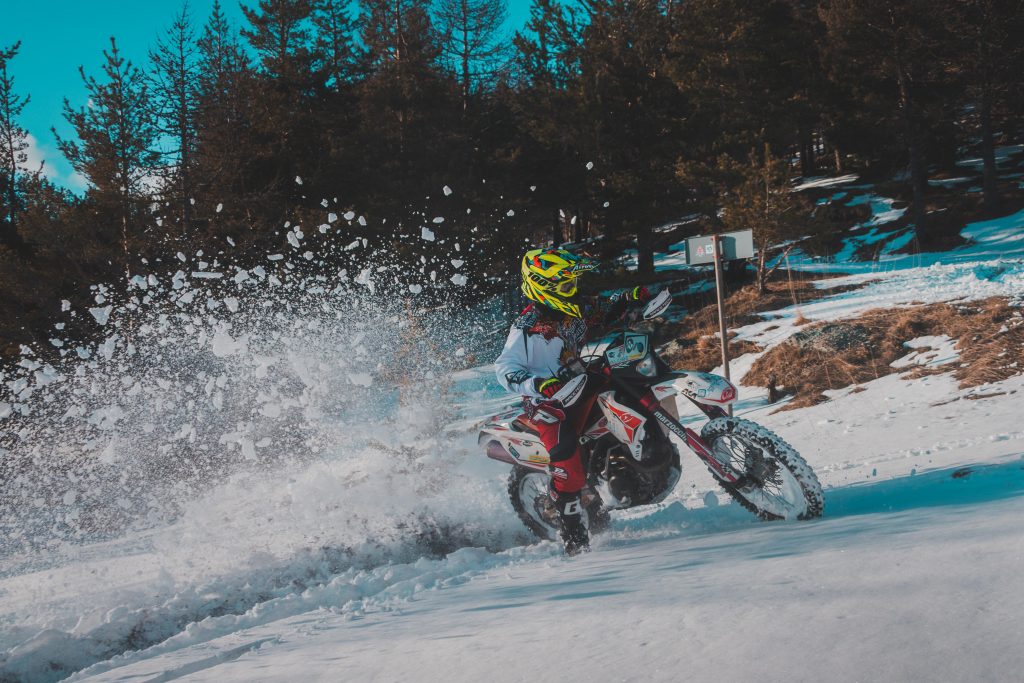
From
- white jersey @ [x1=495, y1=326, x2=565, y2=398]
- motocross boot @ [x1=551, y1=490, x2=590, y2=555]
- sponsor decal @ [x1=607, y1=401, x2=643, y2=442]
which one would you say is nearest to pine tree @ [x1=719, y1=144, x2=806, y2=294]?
white jersey @ [x1=495, y1=326, x2=565, y2=398]

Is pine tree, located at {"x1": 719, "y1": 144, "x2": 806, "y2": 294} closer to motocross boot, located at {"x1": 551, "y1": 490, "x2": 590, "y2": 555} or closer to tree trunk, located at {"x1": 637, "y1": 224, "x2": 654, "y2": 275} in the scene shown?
tree trunk, located at {"x1": 637, "y1": 224, "x2": 654, "y2": 275}

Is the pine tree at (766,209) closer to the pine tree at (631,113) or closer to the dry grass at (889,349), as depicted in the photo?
the pine tree at (631,113)

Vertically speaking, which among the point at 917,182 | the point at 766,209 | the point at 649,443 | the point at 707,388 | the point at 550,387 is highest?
the point at 917,182

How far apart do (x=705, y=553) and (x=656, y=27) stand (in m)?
24.2

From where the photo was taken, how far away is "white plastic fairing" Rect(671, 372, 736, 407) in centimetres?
465

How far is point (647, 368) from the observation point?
194 inches

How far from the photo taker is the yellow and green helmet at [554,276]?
16.8 ft

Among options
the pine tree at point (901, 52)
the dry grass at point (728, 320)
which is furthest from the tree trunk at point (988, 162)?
the dry grass at point (728, 320)

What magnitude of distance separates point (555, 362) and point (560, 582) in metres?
1.73

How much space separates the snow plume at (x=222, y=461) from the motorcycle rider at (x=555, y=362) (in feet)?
3.78

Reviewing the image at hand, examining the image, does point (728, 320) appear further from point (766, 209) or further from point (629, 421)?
point (629, 421)

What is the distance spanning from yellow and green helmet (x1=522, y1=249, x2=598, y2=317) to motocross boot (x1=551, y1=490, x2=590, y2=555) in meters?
1.36

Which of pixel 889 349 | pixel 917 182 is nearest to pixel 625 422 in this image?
pixel 889 349

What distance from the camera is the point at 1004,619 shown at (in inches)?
88.0
